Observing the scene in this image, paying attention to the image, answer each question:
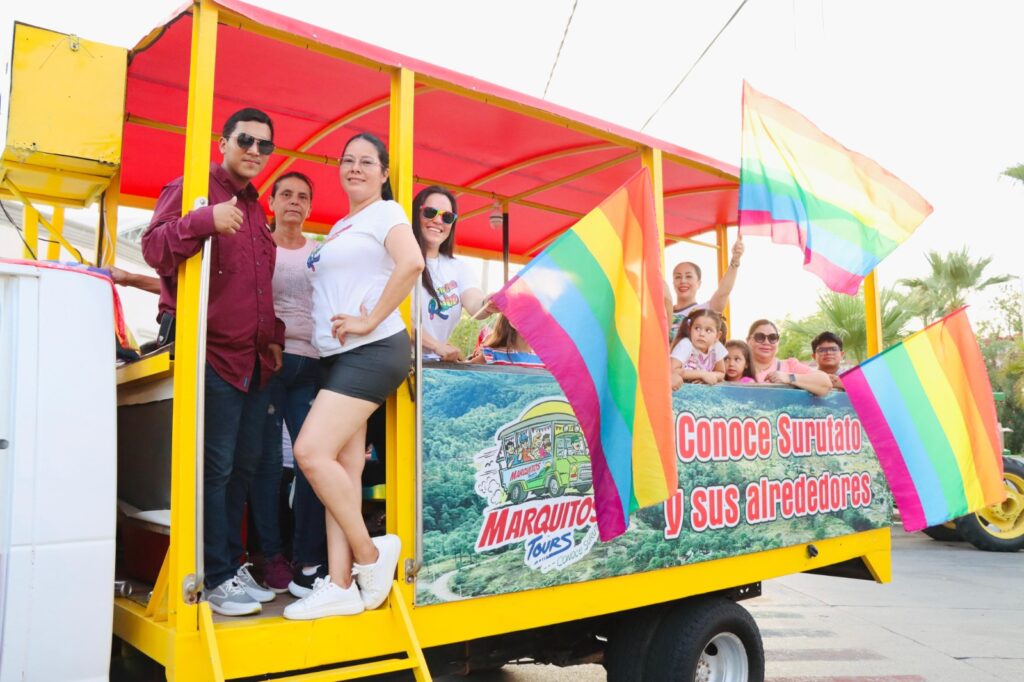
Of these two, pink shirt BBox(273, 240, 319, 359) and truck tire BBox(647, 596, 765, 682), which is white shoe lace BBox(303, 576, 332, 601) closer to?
pink shirt BBox(273, 240, 319, 359)

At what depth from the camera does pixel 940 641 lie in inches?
253

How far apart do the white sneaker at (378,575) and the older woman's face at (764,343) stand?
130 inches

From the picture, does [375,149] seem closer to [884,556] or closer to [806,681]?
[884,556]

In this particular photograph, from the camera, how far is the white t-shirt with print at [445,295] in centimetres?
359

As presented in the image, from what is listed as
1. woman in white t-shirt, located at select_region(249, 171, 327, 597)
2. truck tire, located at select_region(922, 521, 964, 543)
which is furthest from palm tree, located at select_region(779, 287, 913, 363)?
woman in white t-shirt, located at select_region(249, 171, 327, 597)

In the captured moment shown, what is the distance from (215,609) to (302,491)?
1.86 ft

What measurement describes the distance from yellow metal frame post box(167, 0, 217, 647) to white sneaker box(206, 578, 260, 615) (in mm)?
243

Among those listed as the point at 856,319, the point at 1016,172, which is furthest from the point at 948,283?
the point at 856,319

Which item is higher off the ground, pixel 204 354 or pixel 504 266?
pixel 504 266

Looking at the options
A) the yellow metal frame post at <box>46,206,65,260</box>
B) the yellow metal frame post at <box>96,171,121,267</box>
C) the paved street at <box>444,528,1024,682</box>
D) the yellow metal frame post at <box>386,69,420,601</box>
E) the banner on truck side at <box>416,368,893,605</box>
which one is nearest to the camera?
the yellow metal frame post at <box>386,69,420,601</box>

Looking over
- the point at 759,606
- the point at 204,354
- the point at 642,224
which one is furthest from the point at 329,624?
the point at 759,606

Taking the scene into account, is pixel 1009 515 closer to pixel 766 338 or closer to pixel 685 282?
pixel 766 338

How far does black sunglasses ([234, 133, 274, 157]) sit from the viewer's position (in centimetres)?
292

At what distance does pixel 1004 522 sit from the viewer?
1112 cm
